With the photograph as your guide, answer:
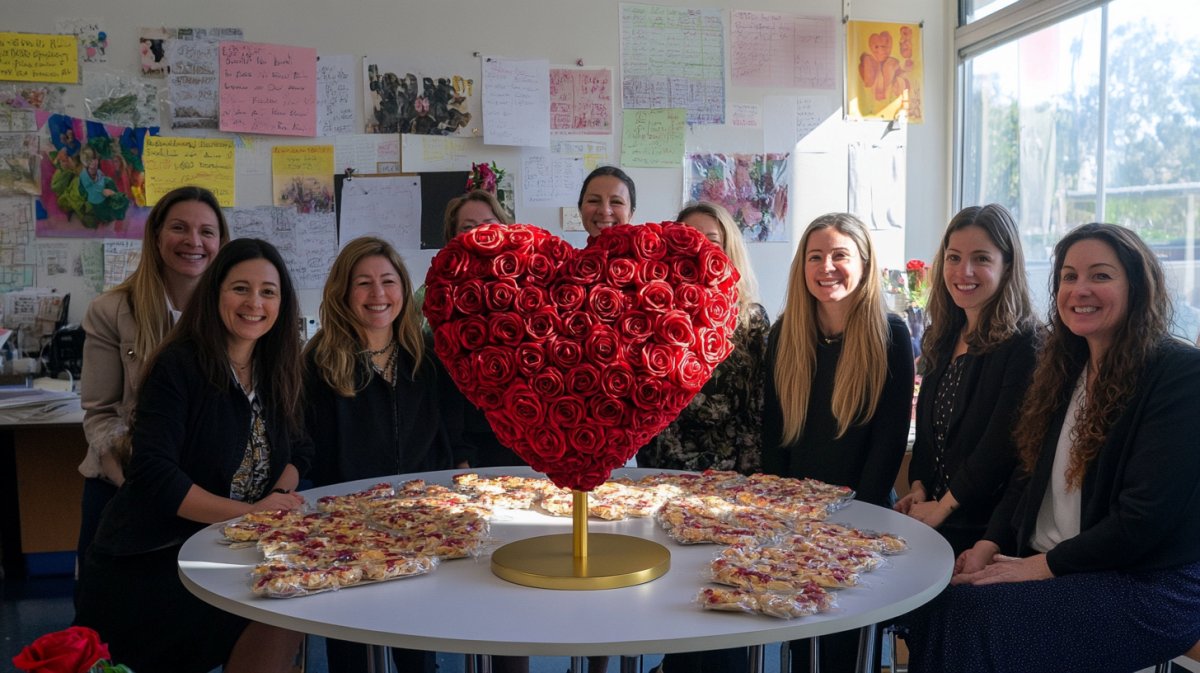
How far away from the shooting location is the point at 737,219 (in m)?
4.85

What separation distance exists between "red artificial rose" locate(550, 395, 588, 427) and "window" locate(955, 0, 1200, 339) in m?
2.28

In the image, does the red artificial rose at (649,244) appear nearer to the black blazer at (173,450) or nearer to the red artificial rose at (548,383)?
the red artificial rose at (548,383)

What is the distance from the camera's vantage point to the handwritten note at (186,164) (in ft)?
14.1

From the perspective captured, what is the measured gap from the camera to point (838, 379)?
2619 millimetres

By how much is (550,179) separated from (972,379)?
2541 millimetres

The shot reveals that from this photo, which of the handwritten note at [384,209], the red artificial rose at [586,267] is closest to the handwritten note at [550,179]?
the handwritten note at [384,209]

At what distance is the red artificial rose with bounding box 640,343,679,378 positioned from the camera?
160 cm

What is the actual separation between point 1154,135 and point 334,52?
3.30 m

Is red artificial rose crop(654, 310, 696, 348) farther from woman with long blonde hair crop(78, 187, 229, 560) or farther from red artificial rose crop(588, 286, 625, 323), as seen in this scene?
woman with long blonde hair crop(78, 187, 229, 560)

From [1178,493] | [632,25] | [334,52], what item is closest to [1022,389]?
[1178,493]

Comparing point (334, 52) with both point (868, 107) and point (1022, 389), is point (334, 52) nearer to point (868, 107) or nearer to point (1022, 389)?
point (868, 107)

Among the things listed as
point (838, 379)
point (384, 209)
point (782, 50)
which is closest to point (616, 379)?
point (838, 379)

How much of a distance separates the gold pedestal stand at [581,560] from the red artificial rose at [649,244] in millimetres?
423

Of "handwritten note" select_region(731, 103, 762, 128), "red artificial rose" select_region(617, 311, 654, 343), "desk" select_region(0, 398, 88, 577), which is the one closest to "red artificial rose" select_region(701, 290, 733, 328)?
"red artificial rose" select_region(617, 311, 654, 343)
